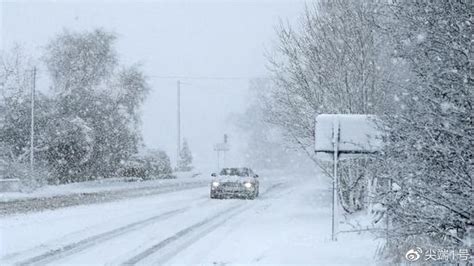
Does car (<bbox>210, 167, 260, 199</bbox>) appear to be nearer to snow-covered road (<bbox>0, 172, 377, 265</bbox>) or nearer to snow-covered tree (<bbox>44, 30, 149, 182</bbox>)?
snow-covered road (<bbox>0, 172, 377, 265</bbox>)

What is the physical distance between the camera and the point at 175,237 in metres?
13.9

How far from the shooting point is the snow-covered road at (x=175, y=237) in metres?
10.5

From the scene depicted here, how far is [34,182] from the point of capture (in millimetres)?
32469

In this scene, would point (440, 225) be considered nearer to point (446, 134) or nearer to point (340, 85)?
point (446, 134)

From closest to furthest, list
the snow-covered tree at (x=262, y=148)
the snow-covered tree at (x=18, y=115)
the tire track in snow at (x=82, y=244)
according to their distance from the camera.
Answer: the tire track in snow at (x=82, y=244) < the snow-covered tree at (x=18, y=115) < the snow-covered tree at (x=262, y=148)

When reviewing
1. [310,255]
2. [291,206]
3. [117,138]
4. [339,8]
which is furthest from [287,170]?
[310,255]

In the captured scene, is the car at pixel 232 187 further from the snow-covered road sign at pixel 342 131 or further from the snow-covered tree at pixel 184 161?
the snow-covered tree at pixel 184 161

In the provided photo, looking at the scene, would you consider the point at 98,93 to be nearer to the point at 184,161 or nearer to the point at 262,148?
the point at 184,161

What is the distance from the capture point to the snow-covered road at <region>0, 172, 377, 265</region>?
414 inches

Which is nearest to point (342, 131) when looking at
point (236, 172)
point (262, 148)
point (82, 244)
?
point (82, 244)

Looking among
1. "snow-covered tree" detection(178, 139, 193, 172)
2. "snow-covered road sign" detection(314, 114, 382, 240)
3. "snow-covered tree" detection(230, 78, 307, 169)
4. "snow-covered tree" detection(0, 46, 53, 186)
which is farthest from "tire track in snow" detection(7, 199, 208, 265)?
"snow-covered tree" detection(230, 78, 307, 169)

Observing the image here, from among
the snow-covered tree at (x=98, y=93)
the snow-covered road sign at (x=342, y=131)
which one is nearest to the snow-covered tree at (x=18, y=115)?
the snow-covered tree at (x=98, y=93)

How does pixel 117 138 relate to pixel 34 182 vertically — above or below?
above

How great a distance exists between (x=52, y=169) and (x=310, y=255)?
1195 inches
